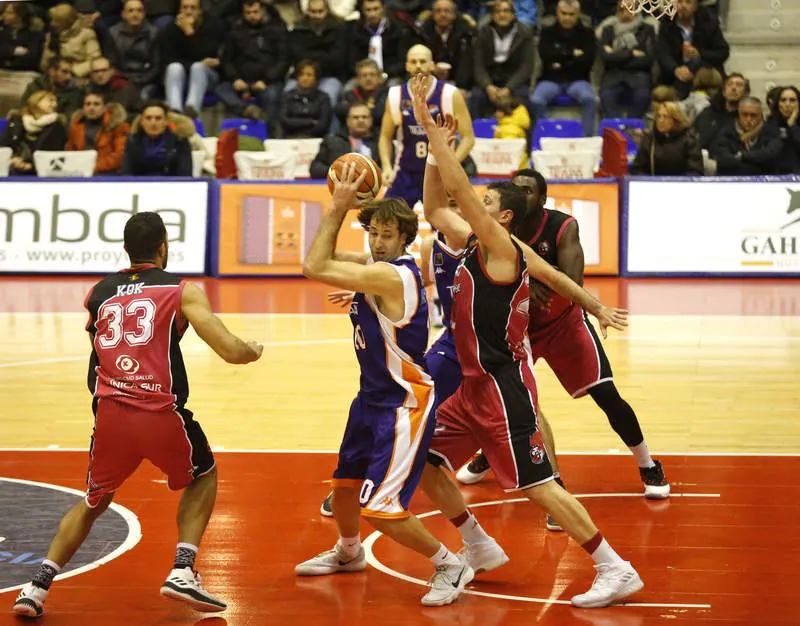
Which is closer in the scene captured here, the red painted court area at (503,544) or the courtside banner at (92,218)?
the red painted court area at (503,544)

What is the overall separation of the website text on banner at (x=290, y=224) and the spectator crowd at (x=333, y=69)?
0.69 m

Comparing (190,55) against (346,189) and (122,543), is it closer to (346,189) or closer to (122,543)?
(122,543)

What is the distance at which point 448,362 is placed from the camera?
22.7 feet

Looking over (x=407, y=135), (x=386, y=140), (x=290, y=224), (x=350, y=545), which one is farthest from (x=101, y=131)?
(x=350, y=545)

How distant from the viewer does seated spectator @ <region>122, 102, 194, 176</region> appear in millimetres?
16594

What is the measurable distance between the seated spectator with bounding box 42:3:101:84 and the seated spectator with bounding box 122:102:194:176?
11.8ft

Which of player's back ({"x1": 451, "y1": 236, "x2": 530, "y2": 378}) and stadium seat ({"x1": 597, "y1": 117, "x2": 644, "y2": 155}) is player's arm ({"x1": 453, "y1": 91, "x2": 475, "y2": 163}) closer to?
player's back ({"x1": 451, "y1": 236, "x2": 530, "y2": 378})

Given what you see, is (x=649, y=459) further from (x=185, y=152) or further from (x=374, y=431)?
(x=185, y=152)

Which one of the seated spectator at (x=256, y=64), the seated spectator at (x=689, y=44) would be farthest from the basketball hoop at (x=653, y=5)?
the seated spectator at (x=256, y=64)

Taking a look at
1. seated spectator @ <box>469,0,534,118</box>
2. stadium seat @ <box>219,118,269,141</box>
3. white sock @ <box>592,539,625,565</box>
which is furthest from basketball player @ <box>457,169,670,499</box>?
stadium seat @ <box>219,118,269,141</box>

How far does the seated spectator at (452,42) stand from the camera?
18797 millimetres

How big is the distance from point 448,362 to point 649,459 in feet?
4.72

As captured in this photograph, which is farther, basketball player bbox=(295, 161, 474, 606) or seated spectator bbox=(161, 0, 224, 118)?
seated spectator bbox=(161, 0, 224, 118)

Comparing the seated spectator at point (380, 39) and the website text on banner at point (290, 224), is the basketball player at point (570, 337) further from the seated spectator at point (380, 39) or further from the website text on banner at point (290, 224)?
the seated spectator at point (380, 39)
